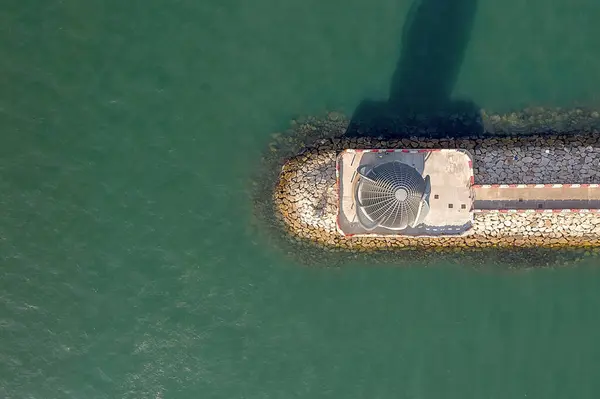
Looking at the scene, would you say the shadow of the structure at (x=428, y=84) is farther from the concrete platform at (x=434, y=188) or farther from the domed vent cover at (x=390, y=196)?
the domed vent cover at (x=390, y=196)

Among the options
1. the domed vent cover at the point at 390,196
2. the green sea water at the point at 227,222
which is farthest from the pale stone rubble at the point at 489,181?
the domed vent cover at the point at 390,196

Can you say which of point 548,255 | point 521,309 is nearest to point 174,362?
point 521,309

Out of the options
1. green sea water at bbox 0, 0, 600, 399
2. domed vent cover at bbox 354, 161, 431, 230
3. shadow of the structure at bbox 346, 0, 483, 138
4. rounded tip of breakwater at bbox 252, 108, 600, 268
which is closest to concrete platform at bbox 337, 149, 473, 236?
domed vent cover at bbox 354, 161, 431, 230

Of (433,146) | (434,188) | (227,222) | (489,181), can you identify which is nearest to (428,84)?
(433,146)

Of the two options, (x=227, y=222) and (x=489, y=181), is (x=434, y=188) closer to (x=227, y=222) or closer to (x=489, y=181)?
(x=489, y=181)

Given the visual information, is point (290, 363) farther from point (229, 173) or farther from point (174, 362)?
point (229, 173)

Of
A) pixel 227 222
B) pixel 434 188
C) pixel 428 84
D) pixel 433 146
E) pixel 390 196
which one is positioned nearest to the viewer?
pixel 390 196
